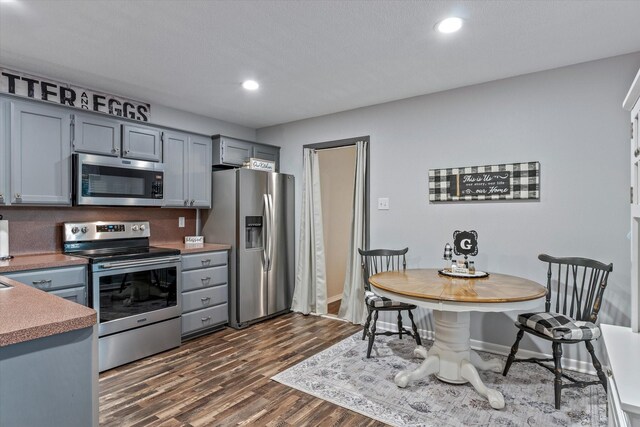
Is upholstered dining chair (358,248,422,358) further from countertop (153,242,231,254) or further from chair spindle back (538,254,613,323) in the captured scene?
countertop (153,242,231,254)

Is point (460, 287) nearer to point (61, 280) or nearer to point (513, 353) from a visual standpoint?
point (513, 353)

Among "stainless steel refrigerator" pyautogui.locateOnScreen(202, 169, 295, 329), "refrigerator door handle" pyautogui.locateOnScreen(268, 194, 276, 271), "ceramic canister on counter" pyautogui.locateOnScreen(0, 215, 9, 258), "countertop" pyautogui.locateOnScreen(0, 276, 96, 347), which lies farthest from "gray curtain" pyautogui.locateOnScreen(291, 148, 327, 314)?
"countertop" pyautogui.locateOnScreen(0, 276, 96, 347)

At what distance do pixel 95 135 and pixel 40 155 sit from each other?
45cm

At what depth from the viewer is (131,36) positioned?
234cm

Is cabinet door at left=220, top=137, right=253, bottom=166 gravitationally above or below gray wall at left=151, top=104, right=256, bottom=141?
below

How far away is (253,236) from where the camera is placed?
13.2 feet

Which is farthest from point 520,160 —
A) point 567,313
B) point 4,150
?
point 4,150

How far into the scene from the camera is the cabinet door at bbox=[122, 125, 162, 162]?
3314 millimetres

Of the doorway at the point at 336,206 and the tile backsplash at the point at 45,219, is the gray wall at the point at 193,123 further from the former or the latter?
the doorway at the point at 336,206

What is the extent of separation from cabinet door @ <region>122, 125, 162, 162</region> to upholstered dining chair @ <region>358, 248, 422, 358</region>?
226 cm

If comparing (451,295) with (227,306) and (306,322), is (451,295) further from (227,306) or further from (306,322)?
(227,306)

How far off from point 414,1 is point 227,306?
3282 millimetres

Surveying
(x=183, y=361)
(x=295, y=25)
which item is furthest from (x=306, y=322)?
(x=295, y=25)

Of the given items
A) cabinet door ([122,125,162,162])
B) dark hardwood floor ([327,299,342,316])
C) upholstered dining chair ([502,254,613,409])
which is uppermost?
cabinet door ([122,125,162,162])
